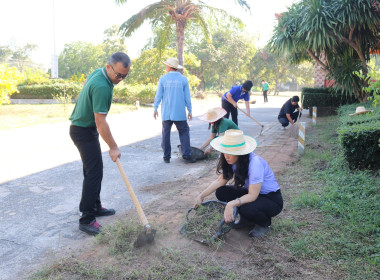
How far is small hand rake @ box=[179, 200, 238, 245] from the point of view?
3.42m

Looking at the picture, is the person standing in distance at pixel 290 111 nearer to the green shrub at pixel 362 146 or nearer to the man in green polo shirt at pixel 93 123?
the green shrub at pixel 362 146

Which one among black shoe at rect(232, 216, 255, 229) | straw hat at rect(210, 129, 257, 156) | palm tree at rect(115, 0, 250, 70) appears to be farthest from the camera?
palm tree at rect(115, 0, 250, 70)

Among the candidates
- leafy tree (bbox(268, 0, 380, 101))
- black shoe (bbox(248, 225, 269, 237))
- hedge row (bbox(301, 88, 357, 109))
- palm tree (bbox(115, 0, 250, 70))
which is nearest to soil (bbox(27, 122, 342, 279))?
black shoe (bbox(248, 225, 269, 237))

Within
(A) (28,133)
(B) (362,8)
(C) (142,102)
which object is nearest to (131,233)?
(A) (28,133)

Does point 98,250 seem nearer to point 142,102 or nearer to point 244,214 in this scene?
point 244,214

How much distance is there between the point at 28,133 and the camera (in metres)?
10.8

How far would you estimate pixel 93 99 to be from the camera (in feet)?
11.3

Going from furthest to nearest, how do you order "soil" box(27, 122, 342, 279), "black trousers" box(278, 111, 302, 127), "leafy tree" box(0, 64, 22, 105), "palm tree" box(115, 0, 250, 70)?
"palm tree" box(115, 0, 250, 70)
"leafy tree" box(0, 64, 22, 105)
"black trousers" box(278, 111, 302, 127)
"soil" box(27, 122, 342, 279)

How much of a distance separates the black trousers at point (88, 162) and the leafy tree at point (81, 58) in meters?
58.4

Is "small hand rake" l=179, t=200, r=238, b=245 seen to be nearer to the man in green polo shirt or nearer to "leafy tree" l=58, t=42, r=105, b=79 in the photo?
A: the man in green polo shirt

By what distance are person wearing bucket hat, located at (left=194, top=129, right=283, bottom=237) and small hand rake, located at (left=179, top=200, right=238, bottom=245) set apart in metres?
0.13

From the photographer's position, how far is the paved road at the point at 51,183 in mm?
3504

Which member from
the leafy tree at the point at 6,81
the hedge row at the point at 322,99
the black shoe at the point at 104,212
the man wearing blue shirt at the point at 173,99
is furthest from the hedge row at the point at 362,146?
the leafy tree at the point at 6,81

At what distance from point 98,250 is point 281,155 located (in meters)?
5.10
